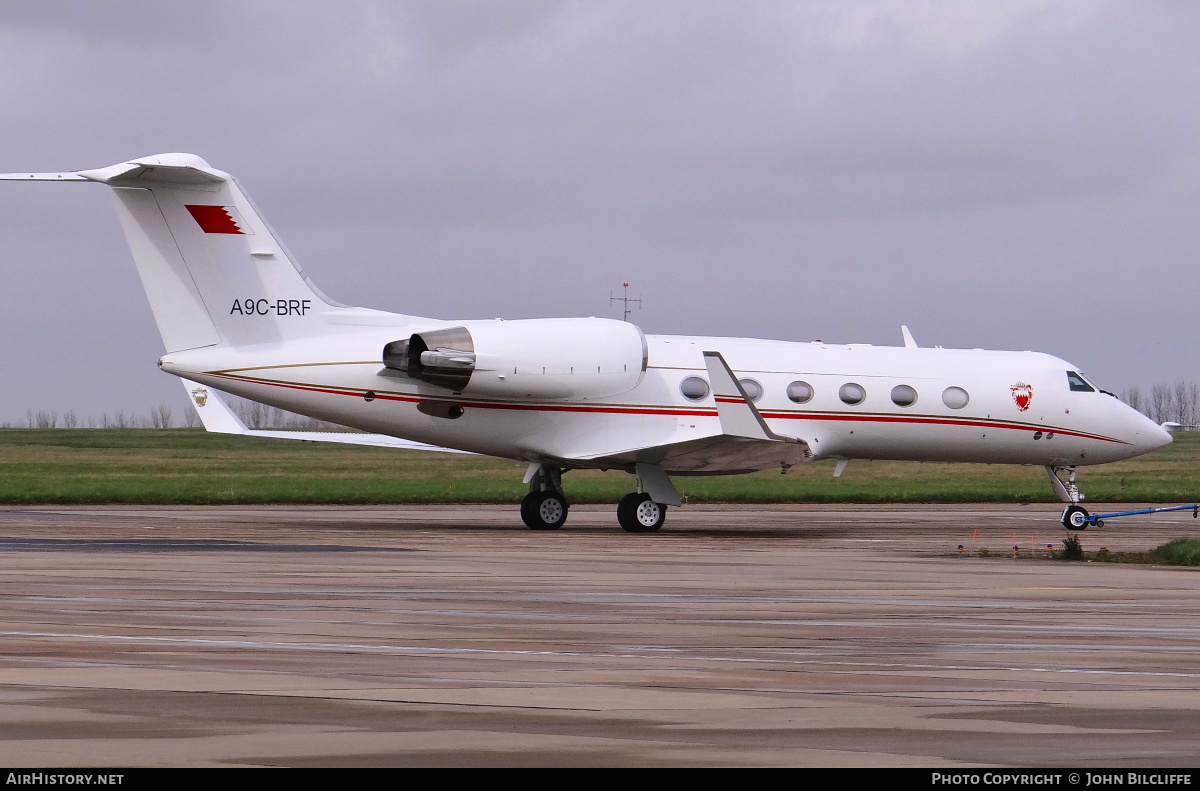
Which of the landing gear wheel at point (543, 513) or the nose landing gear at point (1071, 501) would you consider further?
the nose landing gear at point (1071, 501)

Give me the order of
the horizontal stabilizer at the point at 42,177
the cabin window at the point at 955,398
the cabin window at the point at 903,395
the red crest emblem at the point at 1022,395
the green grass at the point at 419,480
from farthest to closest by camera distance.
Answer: the green grass at the point at 419,480 < the red crest emblem at the point at 1022,395 < the cabin window at the point at 955,398 < the cabin window at the point at 903,395 < the horizontal stabilizer at the point at 42,177

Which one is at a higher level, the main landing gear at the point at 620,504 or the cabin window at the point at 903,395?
the cabin window at the point at 903,395

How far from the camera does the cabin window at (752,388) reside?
91.1ft

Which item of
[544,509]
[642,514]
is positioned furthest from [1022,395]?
[544,509]

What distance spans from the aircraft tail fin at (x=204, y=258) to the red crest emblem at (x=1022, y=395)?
13.7 meters

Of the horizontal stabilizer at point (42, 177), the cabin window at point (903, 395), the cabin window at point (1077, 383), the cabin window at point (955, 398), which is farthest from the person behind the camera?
the cabin window at point (1077, 383)

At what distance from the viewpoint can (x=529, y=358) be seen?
2628cm

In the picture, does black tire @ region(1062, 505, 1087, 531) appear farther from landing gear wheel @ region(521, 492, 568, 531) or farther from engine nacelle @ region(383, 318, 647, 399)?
landing gear wheel @ region(521, 492, 568, 531)

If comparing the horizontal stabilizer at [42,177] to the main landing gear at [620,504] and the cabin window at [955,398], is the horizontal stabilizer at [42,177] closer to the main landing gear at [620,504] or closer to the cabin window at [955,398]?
the main landing gear at [620,504]

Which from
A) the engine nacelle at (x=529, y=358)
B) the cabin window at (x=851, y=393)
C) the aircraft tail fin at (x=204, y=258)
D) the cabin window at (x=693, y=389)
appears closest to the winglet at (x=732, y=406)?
the cabin window at (x=693, y=389)

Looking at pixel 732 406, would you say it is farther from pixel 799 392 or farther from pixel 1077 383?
pixel 1077 383

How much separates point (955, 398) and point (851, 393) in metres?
2.26

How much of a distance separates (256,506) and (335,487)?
7.95m
